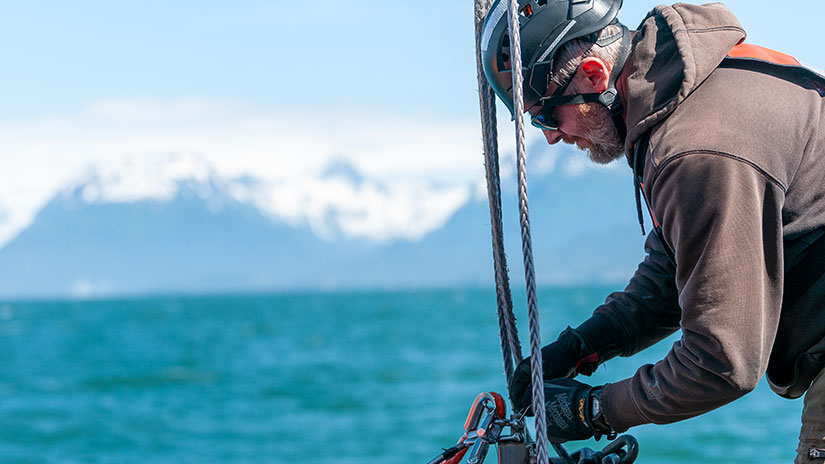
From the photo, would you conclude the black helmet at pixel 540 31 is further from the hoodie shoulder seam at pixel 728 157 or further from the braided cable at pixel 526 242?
the hoodie shoulder seam at pixel 728 157

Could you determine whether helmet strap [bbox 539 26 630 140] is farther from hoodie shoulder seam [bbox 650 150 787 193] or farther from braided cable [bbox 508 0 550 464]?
hoodie shoulder seam [bbox 650 150 787 193]

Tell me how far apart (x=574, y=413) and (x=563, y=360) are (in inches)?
20.6

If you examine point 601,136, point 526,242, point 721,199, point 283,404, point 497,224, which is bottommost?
point 721,199

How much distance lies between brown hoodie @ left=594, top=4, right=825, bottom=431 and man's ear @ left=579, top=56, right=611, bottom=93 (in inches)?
2.9

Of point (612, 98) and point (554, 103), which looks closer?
point (612, 98)

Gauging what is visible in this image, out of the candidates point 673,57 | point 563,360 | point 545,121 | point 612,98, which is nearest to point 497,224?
point 563,360

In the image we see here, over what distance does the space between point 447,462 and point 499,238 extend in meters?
0.85

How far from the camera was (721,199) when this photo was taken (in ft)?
7.47

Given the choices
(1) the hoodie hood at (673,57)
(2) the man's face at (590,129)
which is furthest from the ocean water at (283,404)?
(1) the hoodie hood at (673,57)

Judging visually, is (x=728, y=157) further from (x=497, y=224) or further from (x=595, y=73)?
(x=497, y=224)

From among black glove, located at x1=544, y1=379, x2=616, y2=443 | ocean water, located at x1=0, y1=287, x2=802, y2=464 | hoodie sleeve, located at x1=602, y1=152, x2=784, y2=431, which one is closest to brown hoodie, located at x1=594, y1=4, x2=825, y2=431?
hoodie sleeve, located at x1=602, y1=152, x2=784, y2=431

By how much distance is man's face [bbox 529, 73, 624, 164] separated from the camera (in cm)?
278

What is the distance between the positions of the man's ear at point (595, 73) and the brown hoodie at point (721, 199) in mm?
74

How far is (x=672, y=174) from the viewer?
7.70ft
